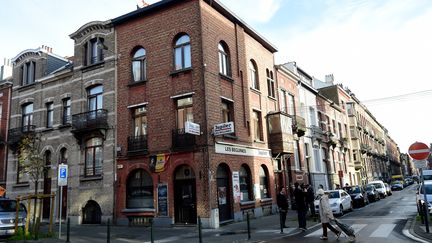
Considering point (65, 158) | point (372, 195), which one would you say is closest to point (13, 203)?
point (65, 158)

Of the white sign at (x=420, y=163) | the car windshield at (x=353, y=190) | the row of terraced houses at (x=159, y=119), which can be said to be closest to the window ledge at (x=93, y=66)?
the row of terraced houses at (x=159, y=119)

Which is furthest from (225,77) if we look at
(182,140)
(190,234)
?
(190,234)

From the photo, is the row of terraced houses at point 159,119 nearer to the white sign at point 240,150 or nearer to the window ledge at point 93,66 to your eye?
the white sign at point 240,150

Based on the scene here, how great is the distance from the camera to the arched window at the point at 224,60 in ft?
67.7

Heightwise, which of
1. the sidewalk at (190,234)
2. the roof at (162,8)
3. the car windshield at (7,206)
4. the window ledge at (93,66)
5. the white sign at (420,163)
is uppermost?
the roof at (162,8)

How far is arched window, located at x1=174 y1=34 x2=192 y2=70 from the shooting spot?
19.3m

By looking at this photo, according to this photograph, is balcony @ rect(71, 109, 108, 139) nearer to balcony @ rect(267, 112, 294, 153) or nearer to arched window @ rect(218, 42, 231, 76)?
arched window @ rect(218, 42, 231, 76)

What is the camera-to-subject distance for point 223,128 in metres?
17.5

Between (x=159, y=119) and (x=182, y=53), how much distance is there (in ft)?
12.4

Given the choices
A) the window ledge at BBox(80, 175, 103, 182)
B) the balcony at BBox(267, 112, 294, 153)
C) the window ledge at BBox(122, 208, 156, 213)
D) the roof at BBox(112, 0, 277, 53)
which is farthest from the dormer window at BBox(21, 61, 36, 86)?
the balcony at BBox(267, 112, 294, 153)

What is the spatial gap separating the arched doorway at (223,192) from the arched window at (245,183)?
1.52 meters

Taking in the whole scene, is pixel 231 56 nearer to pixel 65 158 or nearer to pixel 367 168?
pixel 65 158

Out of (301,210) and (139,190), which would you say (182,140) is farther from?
(301,210)

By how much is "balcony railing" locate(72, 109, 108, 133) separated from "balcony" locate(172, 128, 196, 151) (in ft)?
16.5
